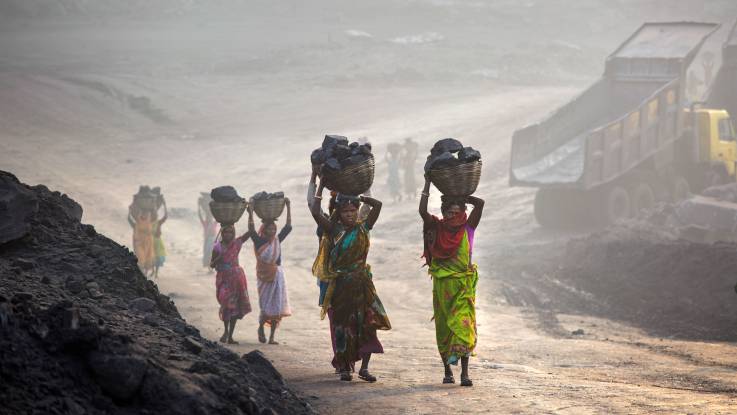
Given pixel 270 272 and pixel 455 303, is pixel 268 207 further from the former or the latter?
pixel 455 303

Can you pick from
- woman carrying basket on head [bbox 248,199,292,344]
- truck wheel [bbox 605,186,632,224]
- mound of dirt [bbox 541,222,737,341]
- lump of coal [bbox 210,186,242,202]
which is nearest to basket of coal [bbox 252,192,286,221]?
woman carrying basket on head [bbox 248,199,292,344]

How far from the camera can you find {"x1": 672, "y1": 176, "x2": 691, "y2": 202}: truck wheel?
2252 cm

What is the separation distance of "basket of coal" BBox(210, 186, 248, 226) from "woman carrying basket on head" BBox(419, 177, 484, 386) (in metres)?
3.44

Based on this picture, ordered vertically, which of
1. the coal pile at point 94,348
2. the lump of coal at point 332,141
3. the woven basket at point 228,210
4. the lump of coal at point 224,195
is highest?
the lump of coal at point 332,141

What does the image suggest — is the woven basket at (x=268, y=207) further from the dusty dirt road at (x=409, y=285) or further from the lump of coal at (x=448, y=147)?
the lump of coal at (x=448, y=147)

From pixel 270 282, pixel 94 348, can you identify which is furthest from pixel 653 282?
pixel 94 348

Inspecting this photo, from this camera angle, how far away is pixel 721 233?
1859 centimetres

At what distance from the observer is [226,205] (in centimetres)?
1112

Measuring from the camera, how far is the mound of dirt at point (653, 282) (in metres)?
14.0

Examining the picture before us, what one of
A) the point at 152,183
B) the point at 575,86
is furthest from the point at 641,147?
the point at 575,86

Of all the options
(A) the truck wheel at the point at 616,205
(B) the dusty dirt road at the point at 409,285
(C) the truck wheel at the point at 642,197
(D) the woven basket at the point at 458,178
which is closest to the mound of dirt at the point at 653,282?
(B) the dusty dirt road at the point at 409,285

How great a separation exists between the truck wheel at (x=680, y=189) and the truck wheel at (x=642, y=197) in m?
0.59

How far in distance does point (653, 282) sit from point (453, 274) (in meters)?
8.91

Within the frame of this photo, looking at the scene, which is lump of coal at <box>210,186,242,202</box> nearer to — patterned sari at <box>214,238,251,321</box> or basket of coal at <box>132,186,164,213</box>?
patterned sari at <box>214,238,251,321</box>
